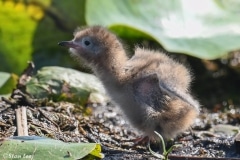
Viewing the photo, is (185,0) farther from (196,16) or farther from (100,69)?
(100,69)

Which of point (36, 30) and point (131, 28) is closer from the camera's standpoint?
point (131, 28)

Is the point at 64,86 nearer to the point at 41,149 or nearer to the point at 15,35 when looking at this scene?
the point at 15,35

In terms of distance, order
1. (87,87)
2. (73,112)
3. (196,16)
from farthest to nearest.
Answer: (196,16) → (87,87) → (73,112)

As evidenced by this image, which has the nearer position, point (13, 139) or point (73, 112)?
point (13, 139)

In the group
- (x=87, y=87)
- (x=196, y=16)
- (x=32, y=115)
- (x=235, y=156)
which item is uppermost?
(x=196, y=16)

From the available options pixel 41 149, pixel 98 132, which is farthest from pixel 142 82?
pixel 41 149

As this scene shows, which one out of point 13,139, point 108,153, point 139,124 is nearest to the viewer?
point 13,139

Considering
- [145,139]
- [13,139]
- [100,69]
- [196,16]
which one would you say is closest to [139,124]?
[145,139]
